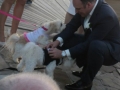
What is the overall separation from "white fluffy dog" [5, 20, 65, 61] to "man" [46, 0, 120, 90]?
1.30ft

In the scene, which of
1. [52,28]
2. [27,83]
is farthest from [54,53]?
[27,83]

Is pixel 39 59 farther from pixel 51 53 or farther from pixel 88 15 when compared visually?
pixel 88 15

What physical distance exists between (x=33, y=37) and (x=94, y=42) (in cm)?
90

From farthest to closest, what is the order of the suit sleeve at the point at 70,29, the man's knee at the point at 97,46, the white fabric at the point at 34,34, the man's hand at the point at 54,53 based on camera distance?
the white fabric at the point at 34,34
the suit sleeve at the point at 70,29
the man's hand at the point at 54,53
the man's knee at the point at 97,46

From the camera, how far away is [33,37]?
3242mm

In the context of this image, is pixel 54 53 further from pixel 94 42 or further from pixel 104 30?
pixel 104 30

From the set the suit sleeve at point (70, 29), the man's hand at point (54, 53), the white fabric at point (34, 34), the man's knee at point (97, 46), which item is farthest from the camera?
the white fabric at point (34, 34)

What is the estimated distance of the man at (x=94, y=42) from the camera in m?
2.70

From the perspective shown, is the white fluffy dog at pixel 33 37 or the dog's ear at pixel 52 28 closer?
the white fluffy dog at pixel 33 37

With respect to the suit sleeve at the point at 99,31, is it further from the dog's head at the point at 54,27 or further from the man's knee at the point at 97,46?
the dog's head at the point at 54,27

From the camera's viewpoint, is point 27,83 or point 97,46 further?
point 97,46

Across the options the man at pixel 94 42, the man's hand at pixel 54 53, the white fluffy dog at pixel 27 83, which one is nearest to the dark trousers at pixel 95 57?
the man at pixel 94 42

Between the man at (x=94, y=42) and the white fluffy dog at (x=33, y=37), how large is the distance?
1.30 ft

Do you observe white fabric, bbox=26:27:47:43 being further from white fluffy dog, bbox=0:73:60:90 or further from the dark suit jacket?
white fluffy dog, bbox=0:73:60:90
